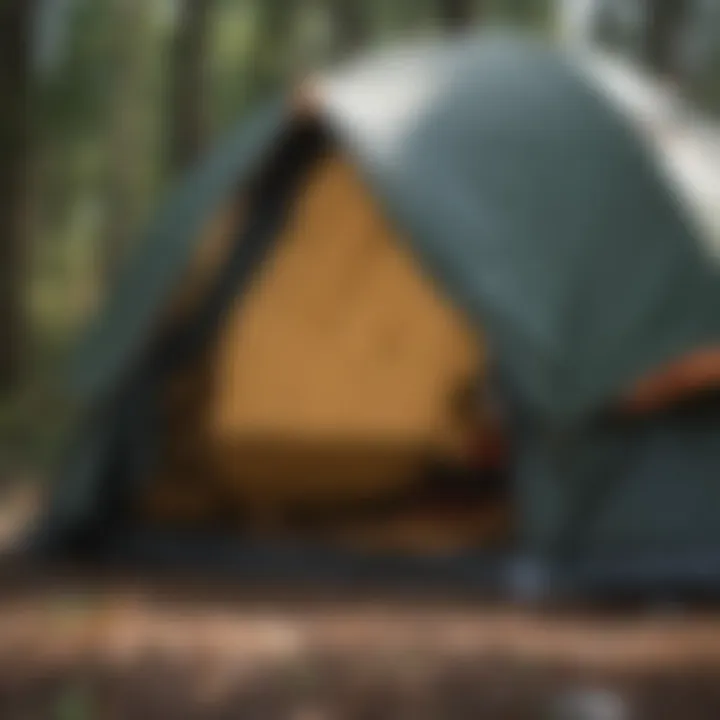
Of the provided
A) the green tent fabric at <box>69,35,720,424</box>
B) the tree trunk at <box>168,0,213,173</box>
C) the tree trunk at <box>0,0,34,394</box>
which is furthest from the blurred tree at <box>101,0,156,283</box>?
the green tent fabric at <box>69,35,720,424</box>

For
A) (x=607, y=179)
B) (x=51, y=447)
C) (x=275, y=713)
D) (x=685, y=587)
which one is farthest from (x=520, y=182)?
(x=51, y=447)

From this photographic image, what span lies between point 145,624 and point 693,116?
8.56 ft

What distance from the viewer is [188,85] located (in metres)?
14.1

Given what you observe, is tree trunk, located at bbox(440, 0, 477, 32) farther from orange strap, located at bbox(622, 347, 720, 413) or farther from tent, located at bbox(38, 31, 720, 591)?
orange strap, located at bbox(622, 347, 720, 413)

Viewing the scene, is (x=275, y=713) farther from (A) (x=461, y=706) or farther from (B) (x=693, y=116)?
(B) (x=693, y=116)

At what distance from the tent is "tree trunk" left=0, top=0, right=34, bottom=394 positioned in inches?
153

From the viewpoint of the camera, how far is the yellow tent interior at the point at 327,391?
16.5 ft

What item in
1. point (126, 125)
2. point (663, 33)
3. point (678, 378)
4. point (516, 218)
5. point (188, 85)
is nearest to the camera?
point (678, 378)

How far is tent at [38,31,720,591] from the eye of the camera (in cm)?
448

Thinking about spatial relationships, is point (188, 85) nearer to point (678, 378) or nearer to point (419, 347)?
point (419, 347)

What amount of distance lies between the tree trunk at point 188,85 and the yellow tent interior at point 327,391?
7.76 metres

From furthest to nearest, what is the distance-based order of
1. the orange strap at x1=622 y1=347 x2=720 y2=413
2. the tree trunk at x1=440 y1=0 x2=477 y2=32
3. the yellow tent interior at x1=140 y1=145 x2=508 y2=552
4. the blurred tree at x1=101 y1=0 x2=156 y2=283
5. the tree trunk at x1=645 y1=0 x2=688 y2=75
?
the blurred tree at x1=101 y1=0 x2=156 y2=283
the tree trunk at x1=645 y1=0 x2=688 y2=75
the tree trunk at x1=440 y1=0 x2=477 y2=32
the yellow tent interior at x1=140 y1=145 x2=508 y2=552
the orange strap at x1=622 y1=347 x2=720 y2=413

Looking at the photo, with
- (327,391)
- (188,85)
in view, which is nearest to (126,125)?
(188,85)

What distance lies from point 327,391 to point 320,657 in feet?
4.57
